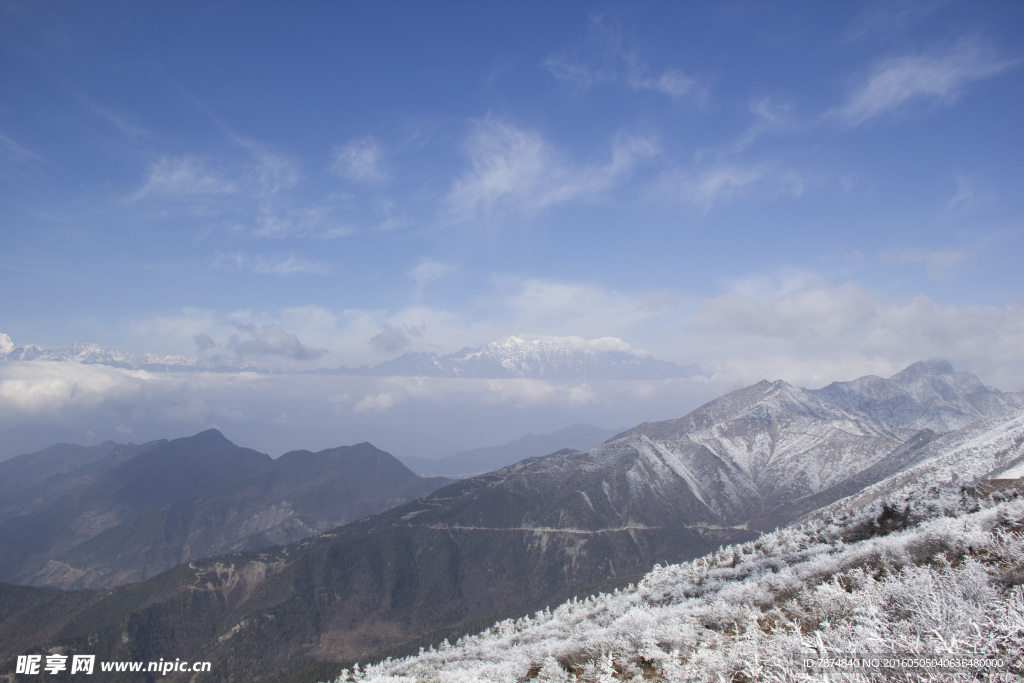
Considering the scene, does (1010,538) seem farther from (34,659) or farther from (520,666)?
(34,659)

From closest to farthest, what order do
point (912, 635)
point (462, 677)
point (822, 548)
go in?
1. point (912, 635)
2. point (462, 677)
3. point (822, 548)

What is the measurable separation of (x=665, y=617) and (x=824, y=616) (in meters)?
17.9

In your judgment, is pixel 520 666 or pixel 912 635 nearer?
pixel 912 635

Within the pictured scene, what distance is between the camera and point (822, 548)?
188 ft

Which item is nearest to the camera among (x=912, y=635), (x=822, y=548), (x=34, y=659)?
(x=912, y=635)

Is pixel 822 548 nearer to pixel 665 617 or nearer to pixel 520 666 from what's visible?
pixel 665 617

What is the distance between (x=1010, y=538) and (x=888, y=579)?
7602 mm

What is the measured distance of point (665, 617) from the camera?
4259cm

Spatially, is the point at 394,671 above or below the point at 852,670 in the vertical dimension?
below

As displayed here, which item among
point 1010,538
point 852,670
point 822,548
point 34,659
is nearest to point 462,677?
point 852,670

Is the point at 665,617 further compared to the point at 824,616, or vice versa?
the point at 665,617

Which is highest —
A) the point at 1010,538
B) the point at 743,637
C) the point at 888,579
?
the point at 1010,538

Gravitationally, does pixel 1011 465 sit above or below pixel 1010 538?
below

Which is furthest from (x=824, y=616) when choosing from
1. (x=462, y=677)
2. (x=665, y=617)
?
(x=462, y=677)
